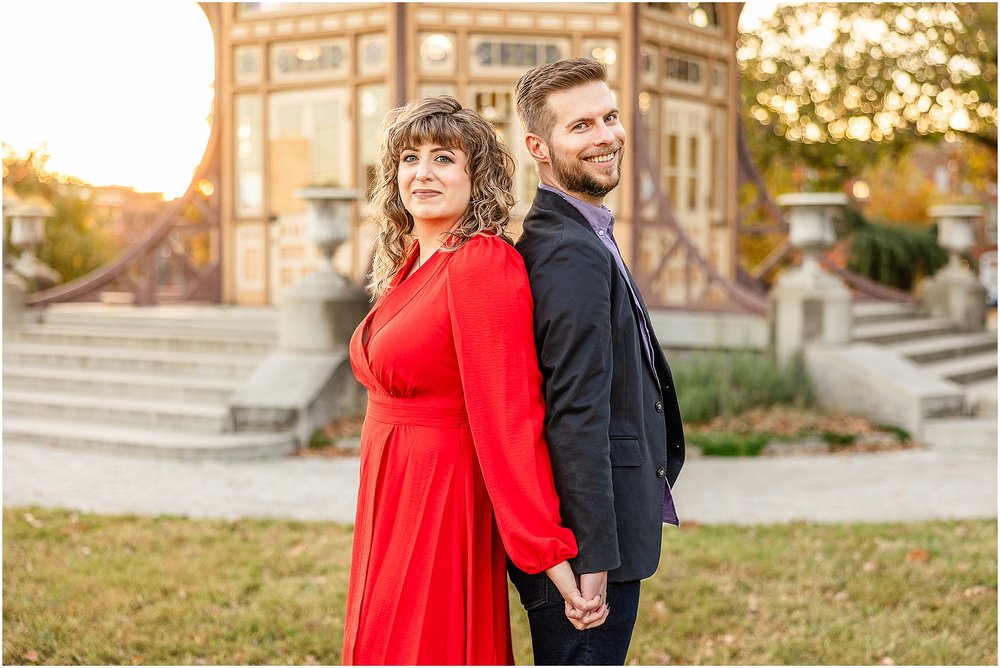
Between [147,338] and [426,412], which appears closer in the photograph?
[426,412]

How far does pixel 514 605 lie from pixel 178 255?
10032 millimetres

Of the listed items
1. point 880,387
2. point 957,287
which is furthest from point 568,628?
point 957,287

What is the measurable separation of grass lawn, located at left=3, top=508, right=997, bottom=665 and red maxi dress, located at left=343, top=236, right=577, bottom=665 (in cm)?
184

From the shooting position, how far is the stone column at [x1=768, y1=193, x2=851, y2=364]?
10.1 metres

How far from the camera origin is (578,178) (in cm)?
259

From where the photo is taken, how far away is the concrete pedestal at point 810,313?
10133mm

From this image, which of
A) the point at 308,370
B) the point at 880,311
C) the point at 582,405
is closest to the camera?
the point at 582,405

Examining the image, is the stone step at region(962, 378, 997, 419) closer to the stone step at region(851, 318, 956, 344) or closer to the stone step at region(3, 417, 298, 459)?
the stone step at region(851, 318, 956, 344)

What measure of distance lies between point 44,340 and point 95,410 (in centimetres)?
262

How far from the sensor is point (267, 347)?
410 inches

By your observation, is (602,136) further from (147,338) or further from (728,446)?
(147,338)

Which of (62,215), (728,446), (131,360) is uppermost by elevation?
(62,215)

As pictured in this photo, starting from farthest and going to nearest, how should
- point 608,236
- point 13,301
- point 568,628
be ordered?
point 13,301 < point 608,236 < point 568,628

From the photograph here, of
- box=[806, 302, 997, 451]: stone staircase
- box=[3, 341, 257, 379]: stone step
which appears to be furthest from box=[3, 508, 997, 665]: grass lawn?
box=[3, 341, 257, 379]: stone step
